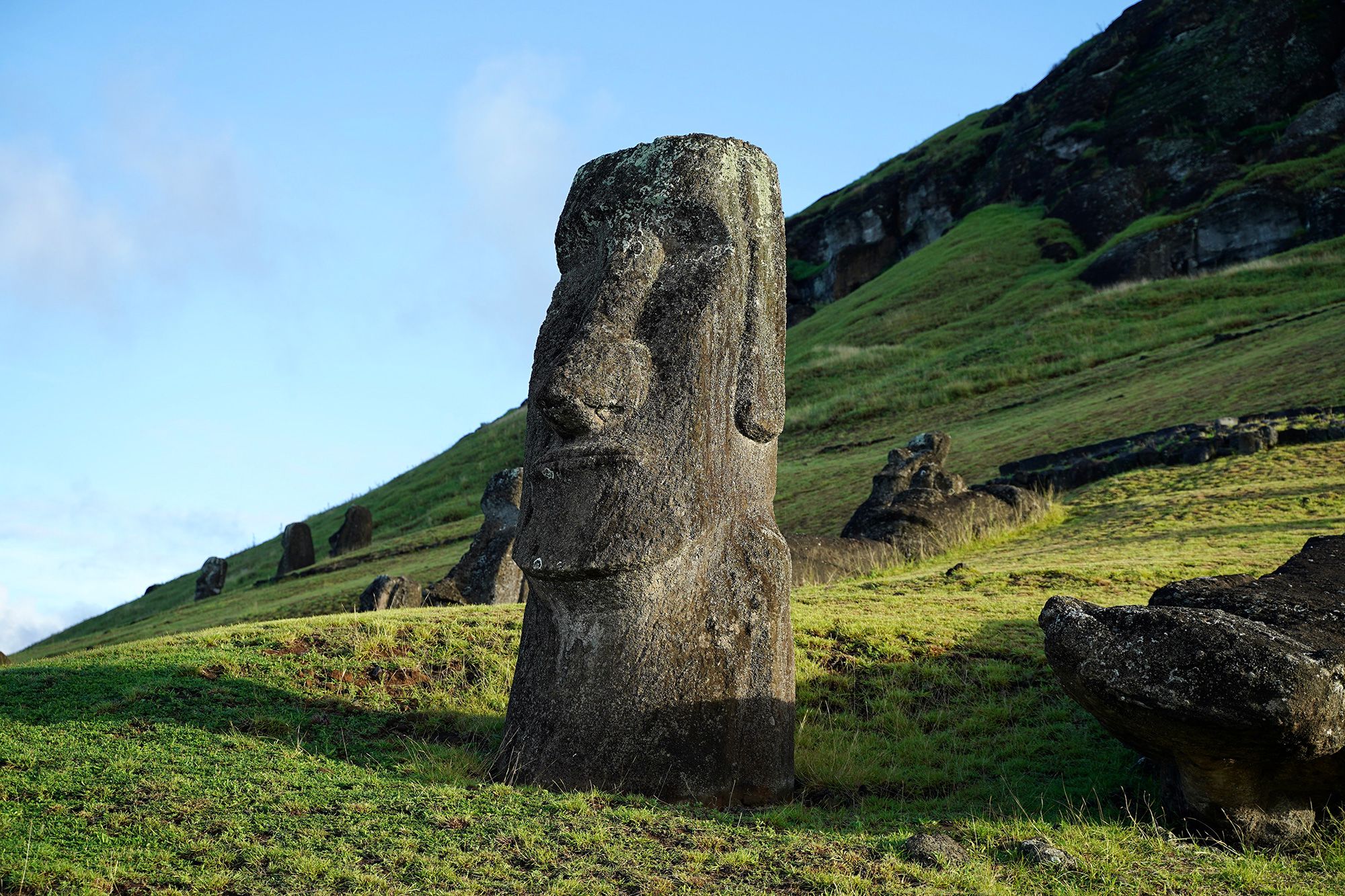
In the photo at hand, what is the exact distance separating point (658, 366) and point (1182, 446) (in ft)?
62.9

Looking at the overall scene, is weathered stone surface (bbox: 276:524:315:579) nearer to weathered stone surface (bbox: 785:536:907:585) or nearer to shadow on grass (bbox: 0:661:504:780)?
weathered stone surface (bbox: 785:536:907:585)

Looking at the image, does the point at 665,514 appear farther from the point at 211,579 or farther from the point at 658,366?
the point at 211,579

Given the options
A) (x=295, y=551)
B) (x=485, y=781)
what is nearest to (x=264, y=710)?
(x=485, y=781)

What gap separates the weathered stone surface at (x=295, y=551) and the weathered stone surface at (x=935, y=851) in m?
33.8

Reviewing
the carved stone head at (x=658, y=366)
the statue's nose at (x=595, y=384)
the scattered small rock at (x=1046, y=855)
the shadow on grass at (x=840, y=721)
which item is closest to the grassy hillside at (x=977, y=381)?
the shadow on grass at (x=840, y=721)

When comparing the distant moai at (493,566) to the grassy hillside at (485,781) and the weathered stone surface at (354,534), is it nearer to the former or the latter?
the grassy hillside at (485,781)

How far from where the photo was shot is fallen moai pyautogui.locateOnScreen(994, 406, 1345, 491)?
22.4 m

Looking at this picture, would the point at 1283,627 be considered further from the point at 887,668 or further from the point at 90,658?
the point at 90,658

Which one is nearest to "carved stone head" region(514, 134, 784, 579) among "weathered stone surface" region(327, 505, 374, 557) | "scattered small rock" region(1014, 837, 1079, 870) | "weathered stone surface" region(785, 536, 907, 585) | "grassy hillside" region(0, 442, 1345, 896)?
"grassy hillside" region(0, 442, 1345, 896)

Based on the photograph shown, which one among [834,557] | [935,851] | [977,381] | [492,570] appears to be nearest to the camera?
[935,851]

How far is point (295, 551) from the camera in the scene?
37156 mm

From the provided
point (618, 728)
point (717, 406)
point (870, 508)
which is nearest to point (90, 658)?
point (618, 728)

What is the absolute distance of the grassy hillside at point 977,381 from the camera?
92.2 feet

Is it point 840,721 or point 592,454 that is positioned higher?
point 592,454
